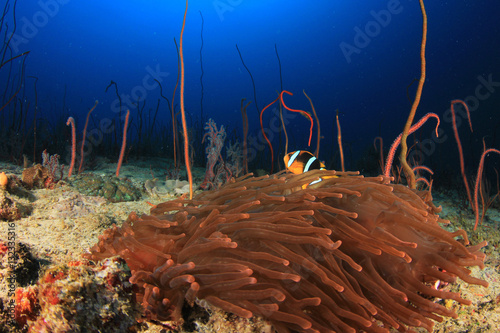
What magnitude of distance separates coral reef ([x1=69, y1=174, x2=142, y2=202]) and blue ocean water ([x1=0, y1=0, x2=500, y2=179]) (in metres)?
32.8

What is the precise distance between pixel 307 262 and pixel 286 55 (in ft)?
263

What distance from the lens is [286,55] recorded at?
73.4 meters

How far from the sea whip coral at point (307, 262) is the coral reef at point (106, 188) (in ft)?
7.58

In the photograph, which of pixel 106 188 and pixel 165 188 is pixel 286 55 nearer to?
pixel 165 188

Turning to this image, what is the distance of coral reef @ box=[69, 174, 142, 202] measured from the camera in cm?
378

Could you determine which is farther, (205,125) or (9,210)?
(205,125)

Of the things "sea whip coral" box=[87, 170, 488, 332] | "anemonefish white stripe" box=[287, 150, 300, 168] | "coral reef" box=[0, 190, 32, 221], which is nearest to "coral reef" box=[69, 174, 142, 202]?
"coral reef" box=[0, 190, 32, 221]

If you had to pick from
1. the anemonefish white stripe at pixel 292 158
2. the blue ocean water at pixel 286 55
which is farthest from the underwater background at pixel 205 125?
the blue ocean water at pixel 286 55

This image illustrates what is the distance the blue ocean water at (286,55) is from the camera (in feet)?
140

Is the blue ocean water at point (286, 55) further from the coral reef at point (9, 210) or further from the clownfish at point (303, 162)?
the coral reef at point (9, 210)

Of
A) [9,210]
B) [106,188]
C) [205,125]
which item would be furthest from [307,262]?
[205,125]

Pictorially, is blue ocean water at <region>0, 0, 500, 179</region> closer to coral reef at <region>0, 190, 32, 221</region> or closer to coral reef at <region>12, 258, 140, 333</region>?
coral reef at <region>0, 190, 32, 221</region>

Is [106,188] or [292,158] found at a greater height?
[292,158]

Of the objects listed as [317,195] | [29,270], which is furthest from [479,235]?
[29,270]
